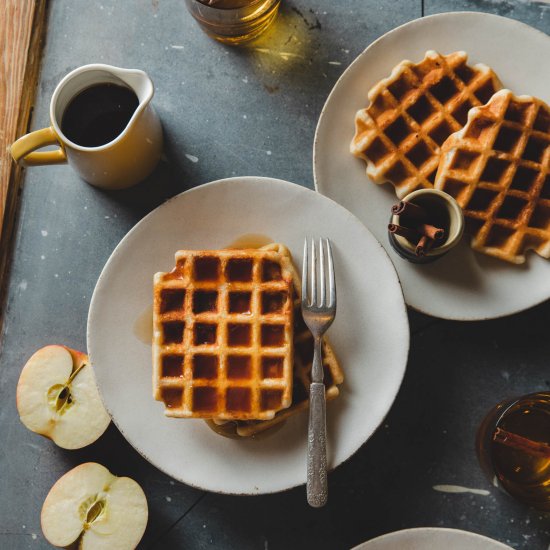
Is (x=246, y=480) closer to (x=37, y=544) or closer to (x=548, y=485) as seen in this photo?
(x=37, y=544)

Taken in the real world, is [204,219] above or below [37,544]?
above

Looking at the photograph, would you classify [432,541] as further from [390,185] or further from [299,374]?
[390,185]

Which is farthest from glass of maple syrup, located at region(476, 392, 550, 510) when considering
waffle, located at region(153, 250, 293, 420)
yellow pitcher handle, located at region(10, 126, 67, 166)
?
yellow pitcher handle, located at region(10, 126, 67, 166)

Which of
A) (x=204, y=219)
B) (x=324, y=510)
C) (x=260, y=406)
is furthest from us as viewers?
(x=324, y=510)

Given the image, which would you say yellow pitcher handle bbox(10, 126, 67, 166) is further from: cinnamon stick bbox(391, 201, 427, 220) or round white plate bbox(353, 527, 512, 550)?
round white plate bbox(353, 527, 512, 550)

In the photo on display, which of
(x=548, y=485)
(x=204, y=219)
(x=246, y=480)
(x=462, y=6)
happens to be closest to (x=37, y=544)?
(x=246, y=480)

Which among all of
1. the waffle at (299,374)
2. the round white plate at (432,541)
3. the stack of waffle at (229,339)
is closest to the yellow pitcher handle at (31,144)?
the stack of waffle at (229,339)

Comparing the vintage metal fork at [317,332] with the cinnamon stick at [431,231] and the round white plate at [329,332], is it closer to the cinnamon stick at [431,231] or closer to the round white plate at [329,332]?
the round white plate at [329,332]
